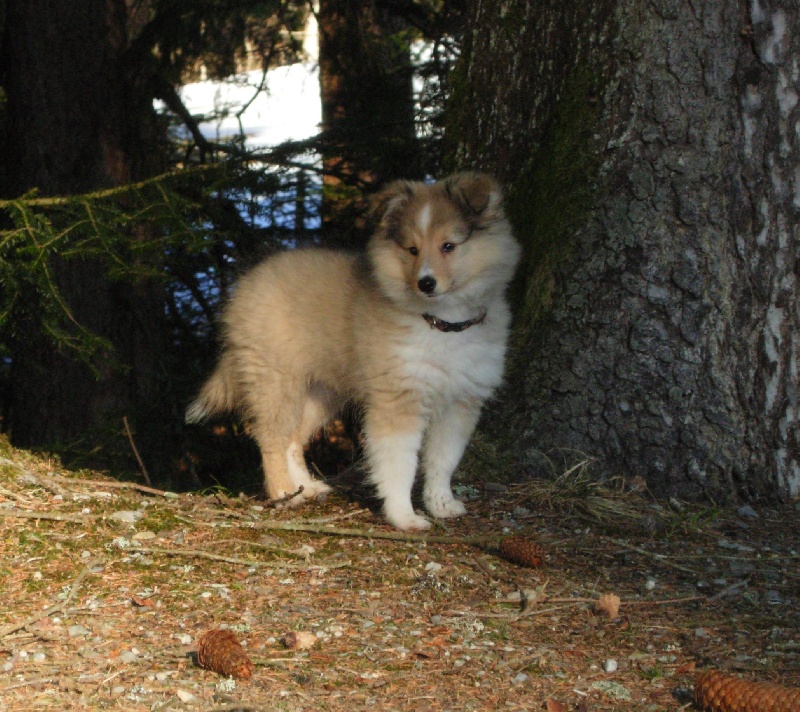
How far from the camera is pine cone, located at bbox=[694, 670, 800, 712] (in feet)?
8.05

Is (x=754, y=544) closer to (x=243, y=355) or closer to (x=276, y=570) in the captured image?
(x=276, y=570)

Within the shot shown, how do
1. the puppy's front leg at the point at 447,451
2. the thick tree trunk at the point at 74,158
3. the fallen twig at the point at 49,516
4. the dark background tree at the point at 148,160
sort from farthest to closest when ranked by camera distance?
the thick tree trunk at the point at 74,158, the dark background tree at the point at 148,160, the puppy's front leg at the point at 447,451, the fallen twig at the point at 49,516

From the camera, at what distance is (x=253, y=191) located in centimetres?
609

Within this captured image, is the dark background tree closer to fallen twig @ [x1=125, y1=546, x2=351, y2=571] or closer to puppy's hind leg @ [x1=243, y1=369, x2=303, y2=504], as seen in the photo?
puppy's hind leg @ [x1=243, y1=369, x2=303, y2=504]

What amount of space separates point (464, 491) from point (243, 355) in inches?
50.1

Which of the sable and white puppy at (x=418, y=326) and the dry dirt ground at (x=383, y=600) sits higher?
the sable and white puppy at (x=418, y=326)

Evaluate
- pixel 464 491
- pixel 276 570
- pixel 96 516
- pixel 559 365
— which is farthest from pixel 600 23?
pixel 96 516

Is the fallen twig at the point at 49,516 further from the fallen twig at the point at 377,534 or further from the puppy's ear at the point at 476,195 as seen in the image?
the puppy's ear at the point at 476,195

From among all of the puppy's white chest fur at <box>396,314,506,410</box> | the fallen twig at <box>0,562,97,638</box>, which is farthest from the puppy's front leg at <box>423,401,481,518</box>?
the fallen twig at <box>0,562,97,638</box>

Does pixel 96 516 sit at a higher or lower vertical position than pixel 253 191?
lower

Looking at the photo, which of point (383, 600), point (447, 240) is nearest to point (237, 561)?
point (383, 600)

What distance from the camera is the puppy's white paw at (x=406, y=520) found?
4023 mm


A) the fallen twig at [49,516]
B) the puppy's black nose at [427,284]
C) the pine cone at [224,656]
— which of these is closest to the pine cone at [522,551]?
the puppy's black nose at [427,284]

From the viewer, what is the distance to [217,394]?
5.07 metres
